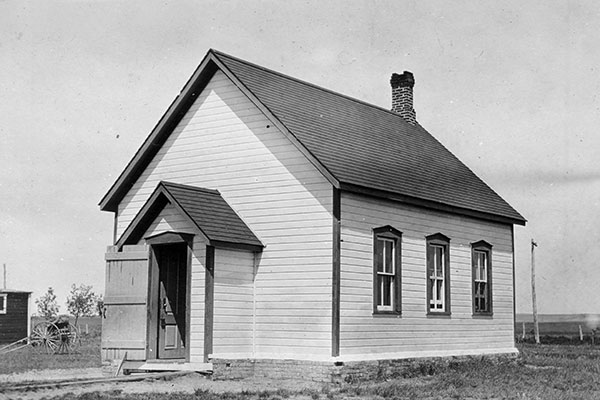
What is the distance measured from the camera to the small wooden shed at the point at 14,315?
1566 inches

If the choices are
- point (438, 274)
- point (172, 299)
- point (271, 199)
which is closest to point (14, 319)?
point (172, 299)

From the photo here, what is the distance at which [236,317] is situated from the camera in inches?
725

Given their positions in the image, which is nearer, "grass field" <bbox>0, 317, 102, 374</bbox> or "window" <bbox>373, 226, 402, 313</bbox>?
"window" <bbox>373, 226, 402, 313</bbox>

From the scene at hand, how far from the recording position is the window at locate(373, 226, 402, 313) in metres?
19.4

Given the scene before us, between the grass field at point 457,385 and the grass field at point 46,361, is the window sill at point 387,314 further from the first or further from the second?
the grass field at point 46,361

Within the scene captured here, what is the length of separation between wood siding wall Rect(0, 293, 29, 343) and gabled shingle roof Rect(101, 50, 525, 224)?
68.1ft

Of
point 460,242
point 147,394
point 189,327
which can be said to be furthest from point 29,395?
point 460,242

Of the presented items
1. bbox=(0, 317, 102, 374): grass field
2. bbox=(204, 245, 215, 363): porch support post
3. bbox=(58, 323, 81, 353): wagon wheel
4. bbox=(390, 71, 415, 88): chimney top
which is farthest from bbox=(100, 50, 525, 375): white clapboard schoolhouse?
bbox=(58, 323, 81, 353): wagon wheel

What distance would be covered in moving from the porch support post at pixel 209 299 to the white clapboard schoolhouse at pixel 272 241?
25 mm

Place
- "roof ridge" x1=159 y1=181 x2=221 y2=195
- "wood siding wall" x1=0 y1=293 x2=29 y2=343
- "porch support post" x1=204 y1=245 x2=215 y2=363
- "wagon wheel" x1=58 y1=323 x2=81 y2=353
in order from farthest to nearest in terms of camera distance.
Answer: "wood siding wall" x1=0 y1=293 x2=29 y2=343 < "wagon wheel" x1=58 y1=323 x2=81 y2=353 < "roof ridge" x1=159 y1=181 x2=221 y2=195 < "porch support post" x1=204 y1=245 x2=215 y2=363

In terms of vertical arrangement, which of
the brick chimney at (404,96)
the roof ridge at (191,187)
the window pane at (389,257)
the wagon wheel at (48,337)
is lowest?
the wagon wheel at (48,337)

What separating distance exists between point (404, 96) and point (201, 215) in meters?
11.6

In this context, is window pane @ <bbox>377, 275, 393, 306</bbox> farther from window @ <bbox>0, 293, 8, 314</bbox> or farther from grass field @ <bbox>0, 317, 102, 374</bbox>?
window @ <bbox>0, 293, 8, 314</bbox>

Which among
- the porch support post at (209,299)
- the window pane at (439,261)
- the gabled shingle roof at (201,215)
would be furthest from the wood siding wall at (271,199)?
the window pane at (439,261)
